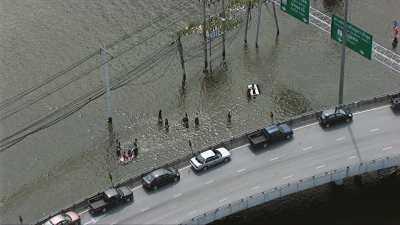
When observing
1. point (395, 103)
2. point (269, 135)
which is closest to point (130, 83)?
point (269, 135)

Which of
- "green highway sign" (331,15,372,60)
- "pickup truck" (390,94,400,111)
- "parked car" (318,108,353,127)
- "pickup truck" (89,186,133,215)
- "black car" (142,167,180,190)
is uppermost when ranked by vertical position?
"green highway sign" (331,15,372,60)

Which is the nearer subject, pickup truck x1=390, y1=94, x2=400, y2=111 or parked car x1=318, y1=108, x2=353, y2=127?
parked car x1=318, y1=108, x2=353, y2=127

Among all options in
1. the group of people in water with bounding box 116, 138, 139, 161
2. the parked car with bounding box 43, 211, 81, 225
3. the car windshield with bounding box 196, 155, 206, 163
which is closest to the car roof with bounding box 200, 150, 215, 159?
the car windshield with bounding box 196, 155, 206, 163

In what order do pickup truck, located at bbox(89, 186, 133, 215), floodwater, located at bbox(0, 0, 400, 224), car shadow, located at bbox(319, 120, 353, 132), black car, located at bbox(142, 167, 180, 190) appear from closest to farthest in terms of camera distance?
pickup truck, located at bbox(89, 186, 133, 215)
black car, located at bbox(142, 167, 180, 190)
car shadow, located at bbox(319, 120, 353, 132)
floodwater, located at bbox(0, 0, 400, 224)

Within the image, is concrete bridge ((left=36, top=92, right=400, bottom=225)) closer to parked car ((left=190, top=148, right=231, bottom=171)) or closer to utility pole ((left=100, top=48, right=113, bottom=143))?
parked car ((left=190, top=148, right=231, bottom=171))

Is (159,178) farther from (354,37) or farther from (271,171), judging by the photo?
(354,37)
